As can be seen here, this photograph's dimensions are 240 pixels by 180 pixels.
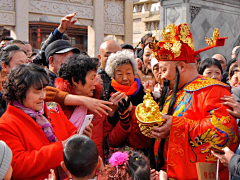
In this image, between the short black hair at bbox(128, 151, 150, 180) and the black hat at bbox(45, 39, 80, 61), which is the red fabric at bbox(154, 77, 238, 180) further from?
the black hat at bbox(45, 39, 80, 61)

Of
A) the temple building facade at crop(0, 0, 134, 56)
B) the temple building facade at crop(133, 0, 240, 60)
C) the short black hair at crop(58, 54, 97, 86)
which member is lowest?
the short black hair at crop(58, 54, 97, 86)

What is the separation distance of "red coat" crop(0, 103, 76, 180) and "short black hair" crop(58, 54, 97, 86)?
2.43ft

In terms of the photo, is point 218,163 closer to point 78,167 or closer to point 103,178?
point 103,178

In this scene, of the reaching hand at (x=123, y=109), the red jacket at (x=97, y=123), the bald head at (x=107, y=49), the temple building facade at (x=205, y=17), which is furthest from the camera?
the temple building facade at (x=205, y=17)

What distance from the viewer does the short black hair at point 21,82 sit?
221 cm

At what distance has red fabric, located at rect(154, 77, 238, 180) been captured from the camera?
7.80 feet

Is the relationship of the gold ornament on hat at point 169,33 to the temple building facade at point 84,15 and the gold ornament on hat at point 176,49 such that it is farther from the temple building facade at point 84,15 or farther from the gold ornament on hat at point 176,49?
the temple building facade at point 84,15

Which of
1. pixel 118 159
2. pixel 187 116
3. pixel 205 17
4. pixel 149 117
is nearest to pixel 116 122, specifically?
pixel 149 117

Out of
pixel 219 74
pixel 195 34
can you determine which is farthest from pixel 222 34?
pixel 219 74

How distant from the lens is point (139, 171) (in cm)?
173

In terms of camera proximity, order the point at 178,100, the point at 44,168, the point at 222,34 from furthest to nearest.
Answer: the point at 222,34 → the point at 178,100 → the point at 44,168

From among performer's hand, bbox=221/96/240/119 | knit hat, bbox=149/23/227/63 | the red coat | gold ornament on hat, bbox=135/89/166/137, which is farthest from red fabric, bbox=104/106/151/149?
performer's hand, bbox=221/96/240/119

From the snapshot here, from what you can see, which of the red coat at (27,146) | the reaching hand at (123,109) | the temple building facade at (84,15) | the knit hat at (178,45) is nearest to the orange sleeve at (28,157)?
the red coat at (27,146)

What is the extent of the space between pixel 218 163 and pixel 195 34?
531cm
